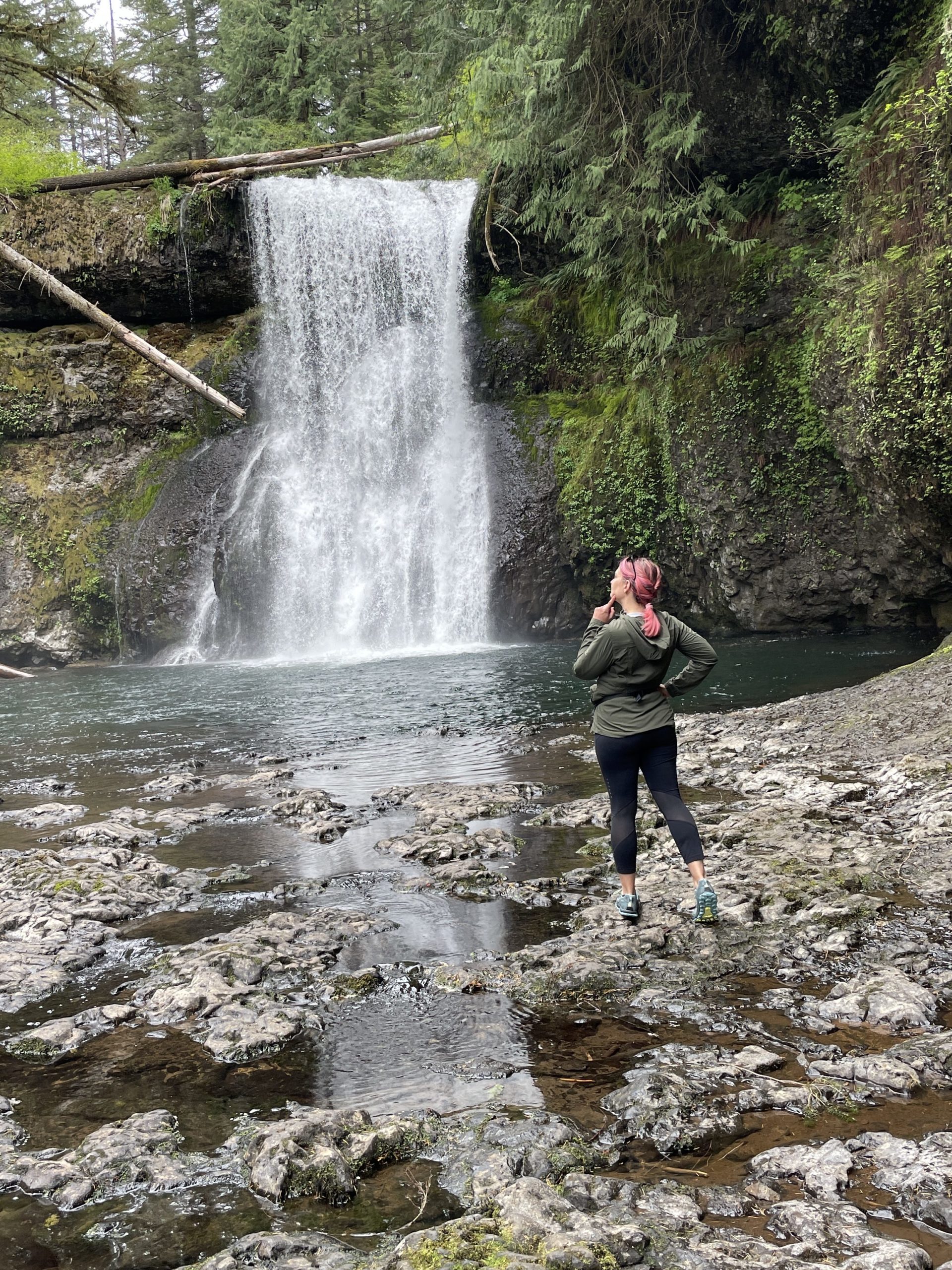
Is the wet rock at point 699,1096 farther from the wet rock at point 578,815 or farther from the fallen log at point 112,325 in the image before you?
the fallen log at point 112,325

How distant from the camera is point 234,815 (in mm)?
7910

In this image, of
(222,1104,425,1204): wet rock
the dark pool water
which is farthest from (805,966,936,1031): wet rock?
the dark pool water

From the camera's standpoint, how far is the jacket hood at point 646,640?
4.93m

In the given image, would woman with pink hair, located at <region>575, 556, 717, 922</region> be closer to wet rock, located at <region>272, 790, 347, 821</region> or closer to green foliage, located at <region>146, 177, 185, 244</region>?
wet rock, located at <region>272, 790, 347, 821</region>

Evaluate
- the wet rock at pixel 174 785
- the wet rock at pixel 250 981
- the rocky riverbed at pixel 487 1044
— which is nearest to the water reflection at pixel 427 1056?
the rocky riverbed at pixel 487 1044

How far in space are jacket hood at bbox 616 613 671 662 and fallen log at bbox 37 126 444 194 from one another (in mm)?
21196

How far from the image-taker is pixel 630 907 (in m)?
4.97

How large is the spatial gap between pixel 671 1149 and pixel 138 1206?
170 cm

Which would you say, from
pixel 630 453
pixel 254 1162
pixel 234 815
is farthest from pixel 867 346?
pixel 254 1162

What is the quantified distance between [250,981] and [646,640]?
8.61 ft

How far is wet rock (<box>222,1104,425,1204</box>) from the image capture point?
117 inches

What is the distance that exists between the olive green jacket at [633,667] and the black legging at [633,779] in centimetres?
7

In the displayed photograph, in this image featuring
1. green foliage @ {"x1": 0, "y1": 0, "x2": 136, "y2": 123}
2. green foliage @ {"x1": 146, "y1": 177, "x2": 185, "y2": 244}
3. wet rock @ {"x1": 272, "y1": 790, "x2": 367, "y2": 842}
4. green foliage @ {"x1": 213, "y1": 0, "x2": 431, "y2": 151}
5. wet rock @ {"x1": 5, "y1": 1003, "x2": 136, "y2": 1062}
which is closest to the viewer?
wet rock @ {"x1": 5, "y1": 1003, "x2": 136, "y2": 1062}

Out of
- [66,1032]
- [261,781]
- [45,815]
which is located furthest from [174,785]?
[66,1032]
